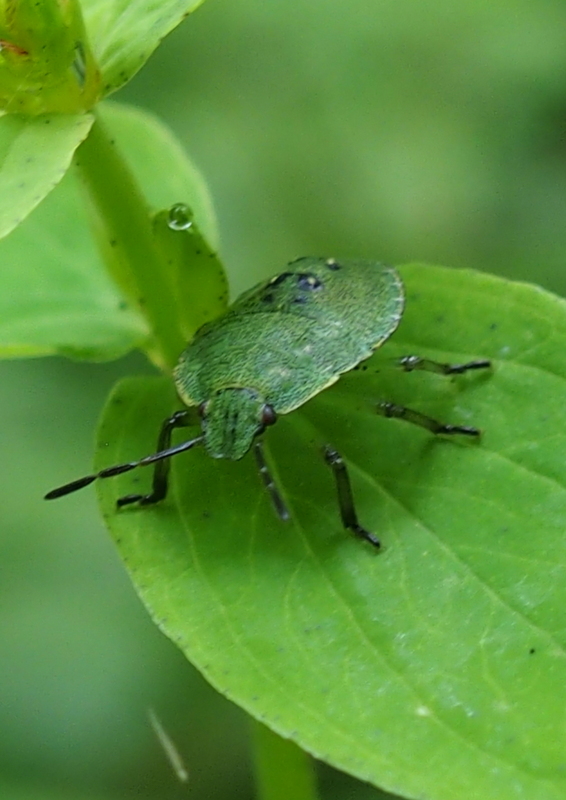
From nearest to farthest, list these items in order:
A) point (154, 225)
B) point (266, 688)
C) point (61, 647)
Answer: point (266, 688) → point (154, 225) → point (61, 647)

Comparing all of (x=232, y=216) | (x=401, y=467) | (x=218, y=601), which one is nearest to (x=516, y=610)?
(x=401, y=467)


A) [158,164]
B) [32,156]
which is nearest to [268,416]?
[32,156]

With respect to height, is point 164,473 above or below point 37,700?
above

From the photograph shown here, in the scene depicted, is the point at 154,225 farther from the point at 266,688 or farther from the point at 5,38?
the point at 266,688

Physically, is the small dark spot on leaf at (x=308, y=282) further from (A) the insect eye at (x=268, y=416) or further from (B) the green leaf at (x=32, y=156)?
(B) the green leaf at (x=32, y=156)

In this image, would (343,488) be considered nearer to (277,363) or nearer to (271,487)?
(271,487)

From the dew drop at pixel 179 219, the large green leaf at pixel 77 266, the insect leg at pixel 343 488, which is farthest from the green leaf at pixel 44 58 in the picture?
the insect leg at pixel 343 488
